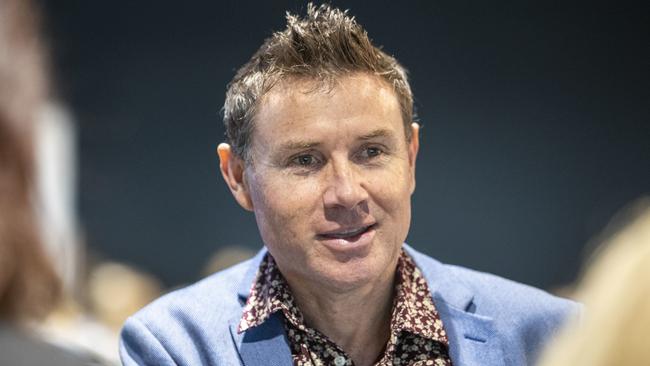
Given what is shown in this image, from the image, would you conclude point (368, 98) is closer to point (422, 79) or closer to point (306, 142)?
point (306, 142)

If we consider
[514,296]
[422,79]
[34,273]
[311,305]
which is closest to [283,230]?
[311,305]

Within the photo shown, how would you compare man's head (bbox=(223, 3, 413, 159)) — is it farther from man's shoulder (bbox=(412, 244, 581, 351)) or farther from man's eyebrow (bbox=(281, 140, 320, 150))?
man's shoulder (bbox=(412, 244, 581, 351))

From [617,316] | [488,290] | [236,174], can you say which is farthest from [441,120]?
[617,316]

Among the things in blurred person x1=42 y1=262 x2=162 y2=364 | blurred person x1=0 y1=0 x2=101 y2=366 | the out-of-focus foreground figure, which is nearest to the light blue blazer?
blurred person x1=0 y1=0 x2=101 y2=366

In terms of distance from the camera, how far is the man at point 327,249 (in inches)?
88.1

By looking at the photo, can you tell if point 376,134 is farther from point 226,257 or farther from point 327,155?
point 226,257

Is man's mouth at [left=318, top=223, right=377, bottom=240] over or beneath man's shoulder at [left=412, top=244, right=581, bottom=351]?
over

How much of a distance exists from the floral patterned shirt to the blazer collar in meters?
0.02

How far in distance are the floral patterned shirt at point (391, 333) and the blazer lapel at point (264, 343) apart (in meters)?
0.02

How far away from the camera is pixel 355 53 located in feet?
7.67

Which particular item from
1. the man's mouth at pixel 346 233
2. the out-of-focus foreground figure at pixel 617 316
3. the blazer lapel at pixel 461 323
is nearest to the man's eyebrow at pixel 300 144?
the man's mouth at pixel 346 233

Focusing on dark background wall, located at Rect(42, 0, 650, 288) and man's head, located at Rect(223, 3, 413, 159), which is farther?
dark background wall, located at Rect(42, 0, 650, 288)

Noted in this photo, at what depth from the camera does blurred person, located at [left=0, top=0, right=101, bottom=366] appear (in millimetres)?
1063

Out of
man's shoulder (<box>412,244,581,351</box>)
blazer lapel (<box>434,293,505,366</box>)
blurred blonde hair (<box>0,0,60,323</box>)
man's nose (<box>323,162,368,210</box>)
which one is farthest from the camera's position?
man's shoulder (<box>412,244,581,351</box>)
